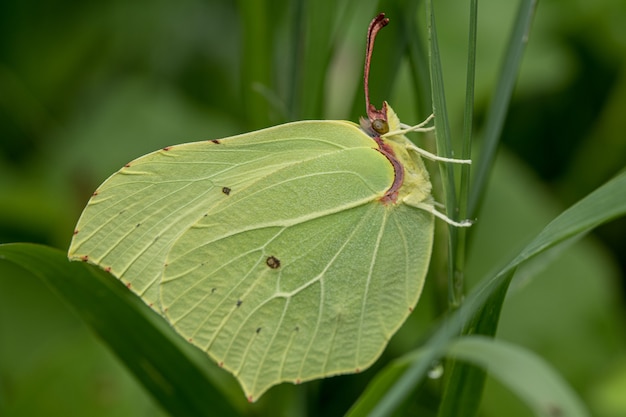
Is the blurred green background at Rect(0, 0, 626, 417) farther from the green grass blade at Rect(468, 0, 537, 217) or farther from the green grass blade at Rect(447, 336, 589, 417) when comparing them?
the green grass blade at Rect(447, 336, 589, 417)

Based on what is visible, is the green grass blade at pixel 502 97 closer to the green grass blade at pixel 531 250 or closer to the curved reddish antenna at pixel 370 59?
the curved reddish antenna at pixel 370 59

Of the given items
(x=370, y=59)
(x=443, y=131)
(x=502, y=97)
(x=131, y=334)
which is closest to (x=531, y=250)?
(x=443, y=131)

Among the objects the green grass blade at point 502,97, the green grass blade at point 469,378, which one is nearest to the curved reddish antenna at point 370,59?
the green grass blade at point 502,97

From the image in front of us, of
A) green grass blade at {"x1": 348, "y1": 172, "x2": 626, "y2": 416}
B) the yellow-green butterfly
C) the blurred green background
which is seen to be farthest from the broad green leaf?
green grass blade at {"x1": 348, "y1": 172, "x2": 626, "y2": 416}

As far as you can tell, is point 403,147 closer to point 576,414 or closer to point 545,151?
point 576,414

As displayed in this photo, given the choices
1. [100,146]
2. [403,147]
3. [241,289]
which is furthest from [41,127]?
[403,147]
